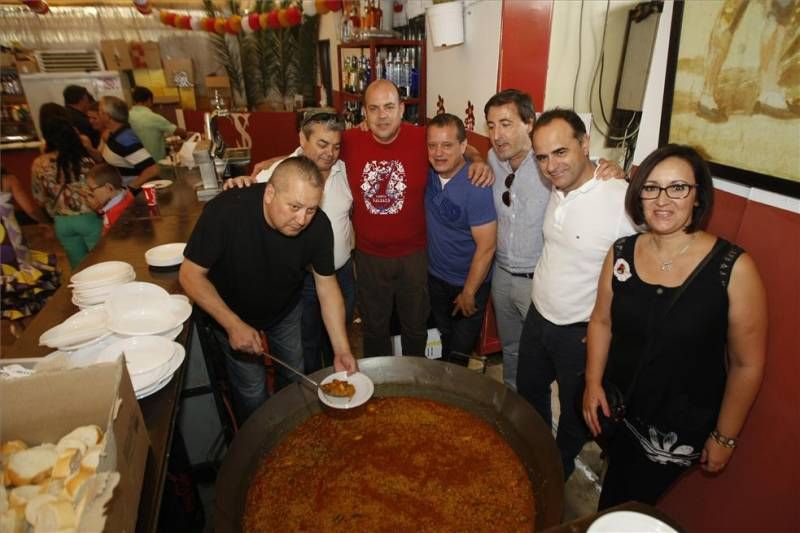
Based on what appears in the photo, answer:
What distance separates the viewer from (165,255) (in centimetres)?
249

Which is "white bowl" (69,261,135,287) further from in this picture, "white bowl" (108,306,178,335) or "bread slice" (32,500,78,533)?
"bread slice" (32,500,78,533)

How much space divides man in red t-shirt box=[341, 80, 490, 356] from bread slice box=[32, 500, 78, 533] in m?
2.22

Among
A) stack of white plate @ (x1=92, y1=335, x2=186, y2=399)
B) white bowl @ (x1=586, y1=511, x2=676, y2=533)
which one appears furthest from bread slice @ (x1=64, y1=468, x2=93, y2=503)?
white bowl @ (x1=586, y1=511, x2=676, y2=533)

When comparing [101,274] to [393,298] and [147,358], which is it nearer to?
[147,358]

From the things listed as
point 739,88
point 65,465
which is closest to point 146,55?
point 65,465

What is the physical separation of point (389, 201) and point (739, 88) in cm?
181

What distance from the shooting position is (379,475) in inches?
71.3

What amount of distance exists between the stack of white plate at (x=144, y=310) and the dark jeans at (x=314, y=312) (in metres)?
1.08

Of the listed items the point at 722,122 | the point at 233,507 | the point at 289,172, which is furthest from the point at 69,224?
the point at 722,122

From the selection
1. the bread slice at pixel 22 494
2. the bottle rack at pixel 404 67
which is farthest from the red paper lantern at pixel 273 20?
the bread slice at pixel 22 494

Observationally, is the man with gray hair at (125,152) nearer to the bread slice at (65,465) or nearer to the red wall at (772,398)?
the bread slice at (65,465)

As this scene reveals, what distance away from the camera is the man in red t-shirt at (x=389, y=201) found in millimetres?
2766

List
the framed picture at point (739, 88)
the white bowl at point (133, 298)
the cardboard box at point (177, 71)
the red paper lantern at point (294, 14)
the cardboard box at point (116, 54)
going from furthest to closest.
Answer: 1. the cardboard box at point (177, 71)
2. the cardboard box at point (116, 54)
3. the red paper lantern at point (294, 14)
4. the white bowl at point (133, 298)
5. the framed picture at point (739, 88)

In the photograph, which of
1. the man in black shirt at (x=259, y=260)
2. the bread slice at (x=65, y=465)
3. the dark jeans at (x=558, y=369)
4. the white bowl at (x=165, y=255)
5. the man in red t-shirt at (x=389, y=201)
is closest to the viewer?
the bread slice at (x=65, y=465)
